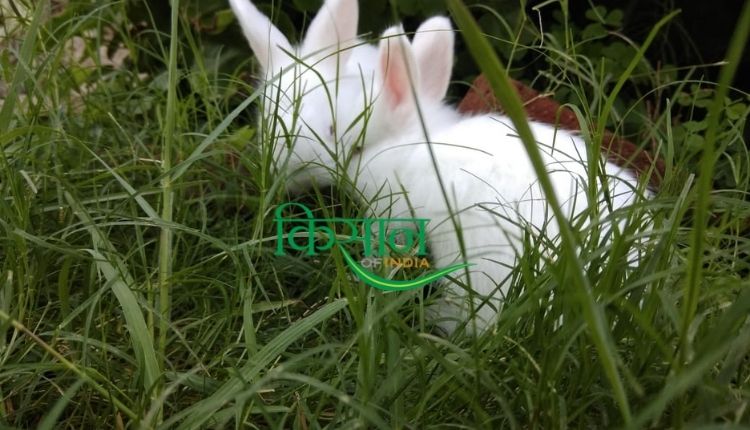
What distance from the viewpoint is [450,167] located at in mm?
1872

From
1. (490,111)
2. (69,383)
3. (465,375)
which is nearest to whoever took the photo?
(465,375)

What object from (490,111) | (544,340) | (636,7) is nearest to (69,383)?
(544,340)

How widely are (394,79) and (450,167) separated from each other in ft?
0.93

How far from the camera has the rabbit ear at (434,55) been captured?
196 centimetres

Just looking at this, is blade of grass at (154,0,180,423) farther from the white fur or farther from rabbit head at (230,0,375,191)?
rabbit head at (230,0,375,191)

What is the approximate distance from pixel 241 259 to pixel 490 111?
2.88ft

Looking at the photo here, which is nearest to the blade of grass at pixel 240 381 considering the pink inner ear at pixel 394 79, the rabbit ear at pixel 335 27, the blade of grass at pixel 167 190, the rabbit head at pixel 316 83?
the blade of grass at pixel 167 190

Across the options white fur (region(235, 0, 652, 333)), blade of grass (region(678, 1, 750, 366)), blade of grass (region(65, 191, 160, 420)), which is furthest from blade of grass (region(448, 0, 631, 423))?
white fur (region(235, 0, 652, 333))

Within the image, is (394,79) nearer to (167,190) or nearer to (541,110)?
(541,110)

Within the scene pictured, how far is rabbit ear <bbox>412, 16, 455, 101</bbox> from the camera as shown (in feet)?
6.44

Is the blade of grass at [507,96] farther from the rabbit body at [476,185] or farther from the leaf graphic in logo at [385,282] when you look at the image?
the rabbit body at [476,185]

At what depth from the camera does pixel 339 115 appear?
2.01m

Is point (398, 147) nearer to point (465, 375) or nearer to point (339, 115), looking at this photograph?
point (339, 115)

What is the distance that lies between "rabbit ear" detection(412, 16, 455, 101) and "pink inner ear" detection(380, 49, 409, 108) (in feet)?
0.19
